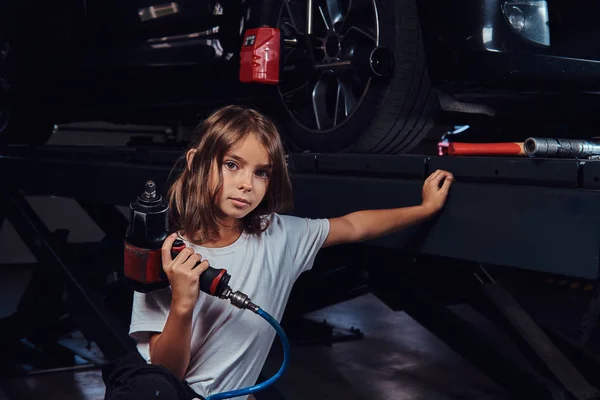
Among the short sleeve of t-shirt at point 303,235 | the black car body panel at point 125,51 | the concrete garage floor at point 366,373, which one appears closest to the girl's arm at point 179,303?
the short sleeve of t-shirt at point 303,235

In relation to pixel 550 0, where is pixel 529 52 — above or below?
below

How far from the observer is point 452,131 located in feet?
8.75

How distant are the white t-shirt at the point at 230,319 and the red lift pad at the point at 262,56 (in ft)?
2.39

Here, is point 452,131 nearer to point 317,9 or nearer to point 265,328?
point 317,9

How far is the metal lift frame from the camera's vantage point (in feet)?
4.16

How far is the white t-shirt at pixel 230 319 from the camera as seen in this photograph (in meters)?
1.34

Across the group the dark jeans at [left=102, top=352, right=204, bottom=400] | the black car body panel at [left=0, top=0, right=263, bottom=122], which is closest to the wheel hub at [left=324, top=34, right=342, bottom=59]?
the black car body panel at [left=0, top=0, right=263, bottom=122]

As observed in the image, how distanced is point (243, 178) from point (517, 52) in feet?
2.48

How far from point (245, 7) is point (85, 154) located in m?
0.87

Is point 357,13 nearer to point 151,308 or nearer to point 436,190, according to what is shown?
point 436,190

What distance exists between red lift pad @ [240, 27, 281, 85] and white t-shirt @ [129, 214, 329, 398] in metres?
0.73

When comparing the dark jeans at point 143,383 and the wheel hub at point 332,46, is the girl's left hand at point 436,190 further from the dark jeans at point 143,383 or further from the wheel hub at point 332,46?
the wheel hub at point 332,46

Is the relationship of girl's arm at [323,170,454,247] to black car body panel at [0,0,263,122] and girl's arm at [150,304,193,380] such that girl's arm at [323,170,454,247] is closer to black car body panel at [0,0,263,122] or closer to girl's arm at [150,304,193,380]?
girl's arm at [150,304,193,380]

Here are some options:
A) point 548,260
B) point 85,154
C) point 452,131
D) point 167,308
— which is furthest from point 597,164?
point 85,154
